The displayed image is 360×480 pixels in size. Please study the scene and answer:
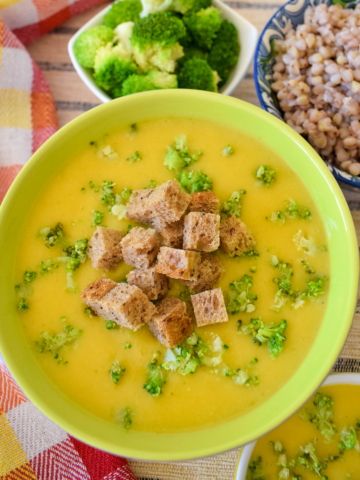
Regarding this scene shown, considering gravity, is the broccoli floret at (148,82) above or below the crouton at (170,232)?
above

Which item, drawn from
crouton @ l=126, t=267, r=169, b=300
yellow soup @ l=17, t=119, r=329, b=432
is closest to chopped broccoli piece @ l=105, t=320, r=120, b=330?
yellow soup @ l=17, t=119, r=329, b=432

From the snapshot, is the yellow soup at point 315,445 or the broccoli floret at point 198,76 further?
the broccoli floret at point 198,76

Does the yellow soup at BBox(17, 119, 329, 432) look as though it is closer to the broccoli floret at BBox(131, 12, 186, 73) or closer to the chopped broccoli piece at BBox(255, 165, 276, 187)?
the chopped broccoli piece at BBox(255, 165, 276, 187)

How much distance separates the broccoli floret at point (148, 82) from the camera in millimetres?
2377

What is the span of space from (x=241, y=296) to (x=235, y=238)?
7.4 inches

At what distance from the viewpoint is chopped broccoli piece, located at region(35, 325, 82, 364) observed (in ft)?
6.20

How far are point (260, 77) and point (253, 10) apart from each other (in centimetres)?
61

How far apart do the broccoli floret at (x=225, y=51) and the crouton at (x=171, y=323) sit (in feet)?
3.78

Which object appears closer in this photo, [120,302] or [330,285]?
[120,302]

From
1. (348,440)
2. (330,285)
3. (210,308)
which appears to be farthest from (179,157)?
(348,440)

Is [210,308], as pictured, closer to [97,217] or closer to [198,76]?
[97,217]

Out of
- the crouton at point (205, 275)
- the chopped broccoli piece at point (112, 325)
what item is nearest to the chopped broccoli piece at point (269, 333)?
the crouton at point (205, 275)

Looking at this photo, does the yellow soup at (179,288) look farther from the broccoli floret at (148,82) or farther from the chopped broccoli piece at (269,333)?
the broccoli floret at (148,82)

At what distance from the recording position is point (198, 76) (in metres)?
2.42
